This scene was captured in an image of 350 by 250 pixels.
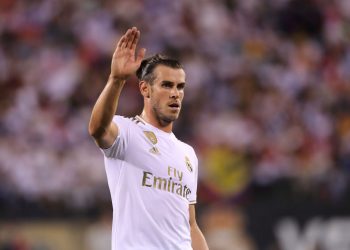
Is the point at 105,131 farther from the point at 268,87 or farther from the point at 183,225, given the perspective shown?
the point at 268,87

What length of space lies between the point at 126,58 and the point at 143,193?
88 centimetres

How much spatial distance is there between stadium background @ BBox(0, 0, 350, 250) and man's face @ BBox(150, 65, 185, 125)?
5.44 meters

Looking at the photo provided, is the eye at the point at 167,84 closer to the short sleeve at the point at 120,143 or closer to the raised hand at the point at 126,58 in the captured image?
the short sleeve at the point at 120,143

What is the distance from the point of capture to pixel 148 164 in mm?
5645

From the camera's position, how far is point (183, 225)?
19.0ft

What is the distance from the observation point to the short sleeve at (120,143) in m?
5.46

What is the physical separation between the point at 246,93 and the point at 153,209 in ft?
27.6

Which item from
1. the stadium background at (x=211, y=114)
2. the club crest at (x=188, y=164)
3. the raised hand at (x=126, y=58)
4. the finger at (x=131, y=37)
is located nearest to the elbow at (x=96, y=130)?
the raised hand at (x=126, y=58)

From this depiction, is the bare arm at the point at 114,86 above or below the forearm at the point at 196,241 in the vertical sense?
above

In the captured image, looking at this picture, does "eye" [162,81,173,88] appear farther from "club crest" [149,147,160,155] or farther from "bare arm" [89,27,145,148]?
"bare arm" [89,27,145,148]

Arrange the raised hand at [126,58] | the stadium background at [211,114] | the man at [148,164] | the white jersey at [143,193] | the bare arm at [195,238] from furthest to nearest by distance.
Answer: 1. the stadium background at [211,114]
2. the bare arm at [195,238]
3. the white jersey at [143,193]
4. the man at [148,164]
5. the raised hand at [126,58]

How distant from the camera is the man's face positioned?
5.77 meters

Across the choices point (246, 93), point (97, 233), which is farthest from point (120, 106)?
point (97, 233)

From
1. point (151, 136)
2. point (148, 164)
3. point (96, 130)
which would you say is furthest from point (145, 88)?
point (96, 130)
